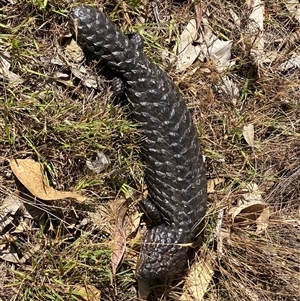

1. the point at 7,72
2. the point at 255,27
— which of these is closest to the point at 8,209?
the point at 7,72

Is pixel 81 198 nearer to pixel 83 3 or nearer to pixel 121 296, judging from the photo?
pixel 121 296

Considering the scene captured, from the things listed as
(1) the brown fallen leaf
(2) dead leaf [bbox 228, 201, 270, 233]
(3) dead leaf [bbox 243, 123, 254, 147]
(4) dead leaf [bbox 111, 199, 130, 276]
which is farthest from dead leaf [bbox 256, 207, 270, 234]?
(1) the brown fallen leaf

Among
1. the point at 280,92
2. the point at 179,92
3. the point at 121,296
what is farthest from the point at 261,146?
the point at 121,296

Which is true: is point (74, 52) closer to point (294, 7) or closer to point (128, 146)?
point (128, 146)

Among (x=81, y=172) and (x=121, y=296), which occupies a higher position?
(x=81, y=172)

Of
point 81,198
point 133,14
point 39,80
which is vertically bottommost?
point 81,198

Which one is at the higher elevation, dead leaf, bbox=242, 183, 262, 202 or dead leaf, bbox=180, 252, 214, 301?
dead leaf, bbox=242, 183, 262, 202

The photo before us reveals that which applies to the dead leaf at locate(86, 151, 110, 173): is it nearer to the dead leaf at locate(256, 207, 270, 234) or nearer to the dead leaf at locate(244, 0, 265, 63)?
the dead leaf at locate(256, 207, 270, 234)
